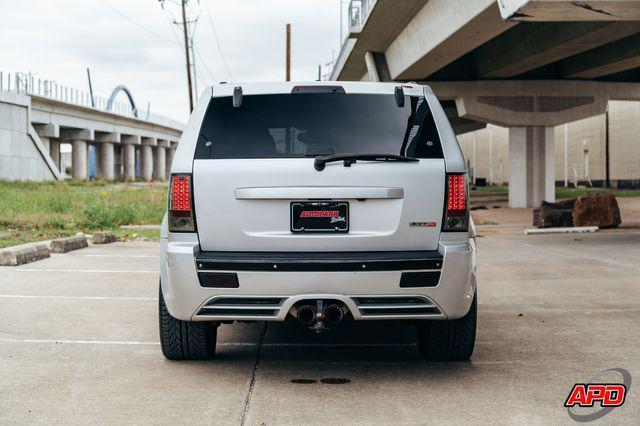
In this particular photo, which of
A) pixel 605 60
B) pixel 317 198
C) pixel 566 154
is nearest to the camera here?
pixel 317 198

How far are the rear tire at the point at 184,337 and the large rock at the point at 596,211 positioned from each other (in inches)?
676

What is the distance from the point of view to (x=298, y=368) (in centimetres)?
588

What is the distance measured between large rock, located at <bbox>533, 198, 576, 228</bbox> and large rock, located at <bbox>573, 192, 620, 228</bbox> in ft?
0.66

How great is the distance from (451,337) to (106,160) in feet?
268

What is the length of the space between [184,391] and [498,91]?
110 ft

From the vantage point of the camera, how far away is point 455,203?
5.39m

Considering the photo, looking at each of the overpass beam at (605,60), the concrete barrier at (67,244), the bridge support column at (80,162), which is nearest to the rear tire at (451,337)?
the concrete barrier at (67,244)

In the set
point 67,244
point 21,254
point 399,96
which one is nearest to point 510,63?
point 67,244

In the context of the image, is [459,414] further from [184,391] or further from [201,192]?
[201,192]

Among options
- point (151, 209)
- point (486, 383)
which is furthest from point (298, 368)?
point (151, 209)

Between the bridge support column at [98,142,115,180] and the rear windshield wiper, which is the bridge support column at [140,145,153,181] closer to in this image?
the bridge support column at [98,142,115,180]

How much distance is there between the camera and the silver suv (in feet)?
17.0

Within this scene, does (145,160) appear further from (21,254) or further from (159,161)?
(21,254)

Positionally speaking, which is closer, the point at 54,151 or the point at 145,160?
the point at 54,151
